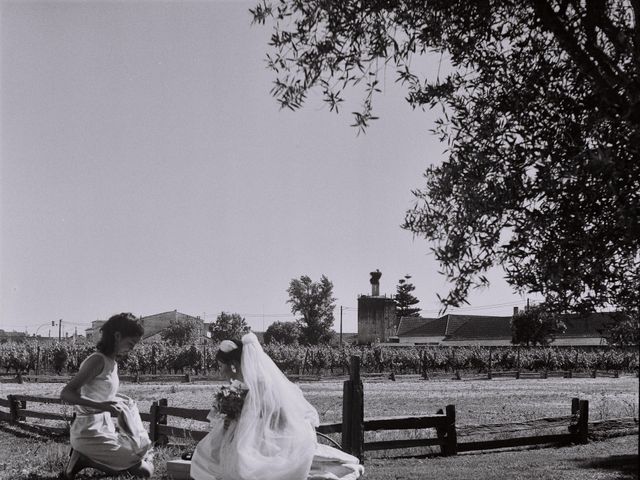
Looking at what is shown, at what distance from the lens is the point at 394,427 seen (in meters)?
11.8

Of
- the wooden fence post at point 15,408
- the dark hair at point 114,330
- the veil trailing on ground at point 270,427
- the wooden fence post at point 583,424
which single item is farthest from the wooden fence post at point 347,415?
the wooden fence post at point 15,408

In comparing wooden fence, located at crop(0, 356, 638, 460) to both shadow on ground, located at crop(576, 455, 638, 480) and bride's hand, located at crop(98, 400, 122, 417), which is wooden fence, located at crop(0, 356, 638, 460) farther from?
bride's hand, located at crop(98, 400, 122, 417)

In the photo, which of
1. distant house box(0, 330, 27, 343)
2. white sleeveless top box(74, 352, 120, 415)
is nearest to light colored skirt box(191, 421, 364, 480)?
white sleeveless top box(74, 352, 120, 415)

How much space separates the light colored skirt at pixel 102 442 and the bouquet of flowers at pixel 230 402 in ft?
3.47

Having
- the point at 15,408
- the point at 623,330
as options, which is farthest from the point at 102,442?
the point at 15,408

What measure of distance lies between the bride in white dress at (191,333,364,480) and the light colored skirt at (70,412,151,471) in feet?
2.47

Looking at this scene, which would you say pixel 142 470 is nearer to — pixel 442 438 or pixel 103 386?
pixel 103 386

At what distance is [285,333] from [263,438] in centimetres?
10332

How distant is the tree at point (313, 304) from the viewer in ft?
346

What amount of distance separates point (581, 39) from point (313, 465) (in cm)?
543

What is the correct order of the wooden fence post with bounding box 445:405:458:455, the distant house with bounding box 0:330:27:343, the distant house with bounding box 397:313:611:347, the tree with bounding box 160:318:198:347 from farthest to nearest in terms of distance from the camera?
the tree with bounding box 160:318:198:347, the distant house with bounding box 397:313:611:347, the distant house with bounding box 0:330:27:343, the wooden fence post with bounding box 445:405:458:455

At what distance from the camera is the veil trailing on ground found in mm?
7270

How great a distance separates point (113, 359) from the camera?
762cm

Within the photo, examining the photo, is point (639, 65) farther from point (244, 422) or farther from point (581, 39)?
point (244, 422)
